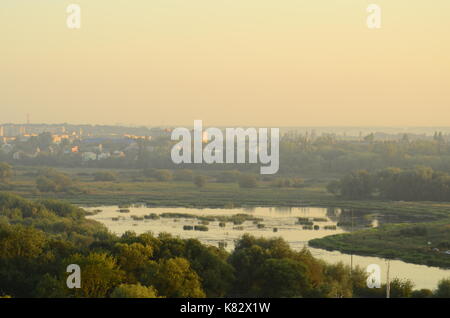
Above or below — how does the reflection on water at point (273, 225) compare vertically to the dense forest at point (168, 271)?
below

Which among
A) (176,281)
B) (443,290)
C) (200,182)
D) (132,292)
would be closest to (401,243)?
(443,290)

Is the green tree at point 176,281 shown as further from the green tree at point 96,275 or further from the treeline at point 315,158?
the treeline at point 315,158

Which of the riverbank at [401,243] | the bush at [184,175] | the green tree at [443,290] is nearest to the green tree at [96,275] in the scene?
the green tree at [443,290]

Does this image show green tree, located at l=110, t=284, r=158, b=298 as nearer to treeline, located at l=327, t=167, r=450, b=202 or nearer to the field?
the field

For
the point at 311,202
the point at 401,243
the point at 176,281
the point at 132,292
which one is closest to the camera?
the point at 132,292

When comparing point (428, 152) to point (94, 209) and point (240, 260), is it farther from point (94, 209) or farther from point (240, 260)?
point (240, 260)

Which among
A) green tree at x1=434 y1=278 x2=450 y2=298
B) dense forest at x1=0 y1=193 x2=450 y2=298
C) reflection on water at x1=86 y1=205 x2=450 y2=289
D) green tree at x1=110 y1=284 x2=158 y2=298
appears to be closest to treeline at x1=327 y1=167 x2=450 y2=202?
reflection on water at x1=86 y1=205 x2=450 y2=289

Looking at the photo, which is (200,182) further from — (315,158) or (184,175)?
(315,158)
